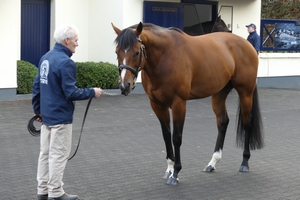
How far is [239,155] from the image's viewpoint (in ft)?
27.5

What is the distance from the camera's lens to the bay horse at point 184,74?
6160 millimetres

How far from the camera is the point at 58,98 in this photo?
5551mm

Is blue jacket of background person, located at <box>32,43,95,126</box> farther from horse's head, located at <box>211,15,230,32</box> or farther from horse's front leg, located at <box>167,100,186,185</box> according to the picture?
horse's head, located at <box>211,15,230,32</box>

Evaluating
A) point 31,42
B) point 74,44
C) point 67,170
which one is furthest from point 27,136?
point 31,42

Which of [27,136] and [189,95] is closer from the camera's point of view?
[189,95]

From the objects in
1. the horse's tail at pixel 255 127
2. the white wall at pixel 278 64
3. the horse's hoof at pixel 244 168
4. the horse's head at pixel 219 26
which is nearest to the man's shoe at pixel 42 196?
A: the horse's hoof at pixel 244 168

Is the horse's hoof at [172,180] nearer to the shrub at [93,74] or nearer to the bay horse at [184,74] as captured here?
the bay horse at [184,74]

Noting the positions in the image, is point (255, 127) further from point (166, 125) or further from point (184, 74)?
point (184, 74)

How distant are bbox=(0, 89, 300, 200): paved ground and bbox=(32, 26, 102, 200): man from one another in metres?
0.62

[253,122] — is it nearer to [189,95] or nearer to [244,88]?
[244,88]

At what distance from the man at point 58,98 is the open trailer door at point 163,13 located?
10745mm

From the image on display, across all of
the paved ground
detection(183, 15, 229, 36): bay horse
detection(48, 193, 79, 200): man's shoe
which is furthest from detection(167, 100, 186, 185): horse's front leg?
detection(183, 15, 229, 36): bay horse

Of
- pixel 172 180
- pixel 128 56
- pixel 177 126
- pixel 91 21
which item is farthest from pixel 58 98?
pixel 91 21

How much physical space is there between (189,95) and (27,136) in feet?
12.2
